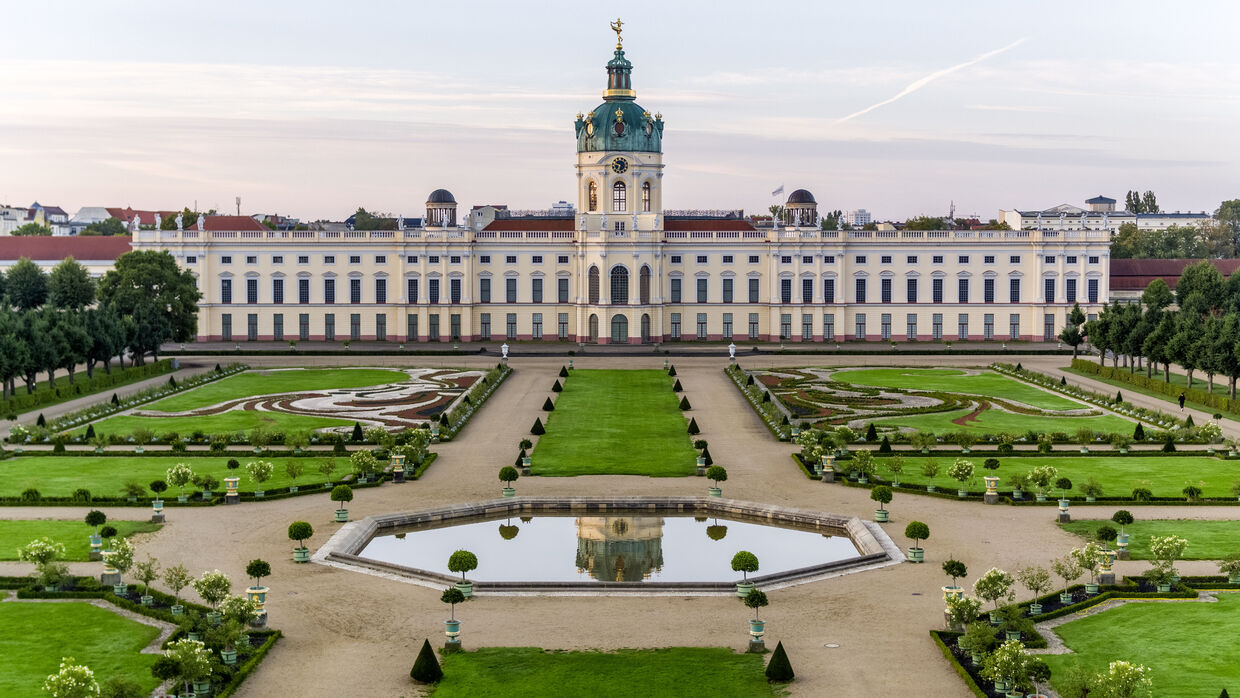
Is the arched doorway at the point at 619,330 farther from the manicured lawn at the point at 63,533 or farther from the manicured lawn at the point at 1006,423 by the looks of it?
the manicured lawn at the point at 63,533

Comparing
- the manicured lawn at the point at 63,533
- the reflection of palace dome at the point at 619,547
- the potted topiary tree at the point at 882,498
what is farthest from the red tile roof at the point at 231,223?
the potted topiary tree at the point at 882,498

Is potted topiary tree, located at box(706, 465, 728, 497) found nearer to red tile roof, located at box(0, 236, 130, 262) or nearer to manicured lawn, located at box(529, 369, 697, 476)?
manicured lawn, located at box(529, 369, 697, 476)

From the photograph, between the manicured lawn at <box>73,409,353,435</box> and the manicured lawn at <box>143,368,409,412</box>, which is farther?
the manicured lawn at <box>143,368,409,412</box>

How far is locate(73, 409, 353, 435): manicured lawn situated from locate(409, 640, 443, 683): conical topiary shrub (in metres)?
36.9

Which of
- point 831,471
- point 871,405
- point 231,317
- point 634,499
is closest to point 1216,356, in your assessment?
point 871,405

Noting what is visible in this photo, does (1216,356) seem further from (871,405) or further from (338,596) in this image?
(338,596)

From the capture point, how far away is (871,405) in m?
76.0

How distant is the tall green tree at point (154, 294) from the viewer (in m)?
95.0

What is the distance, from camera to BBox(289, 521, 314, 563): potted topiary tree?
40.3 m

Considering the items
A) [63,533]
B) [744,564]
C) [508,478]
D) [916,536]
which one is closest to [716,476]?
[508,478]

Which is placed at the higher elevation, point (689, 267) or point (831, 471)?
point (689, 267)

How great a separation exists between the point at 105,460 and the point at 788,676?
1458 inches

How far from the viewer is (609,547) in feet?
145

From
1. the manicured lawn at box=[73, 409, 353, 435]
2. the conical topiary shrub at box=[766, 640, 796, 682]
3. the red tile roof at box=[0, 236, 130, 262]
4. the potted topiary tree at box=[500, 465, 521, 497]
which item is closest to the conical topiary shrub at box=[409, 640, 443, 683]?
the conical topiary shrub at box=[766, 640, 796, 682]
